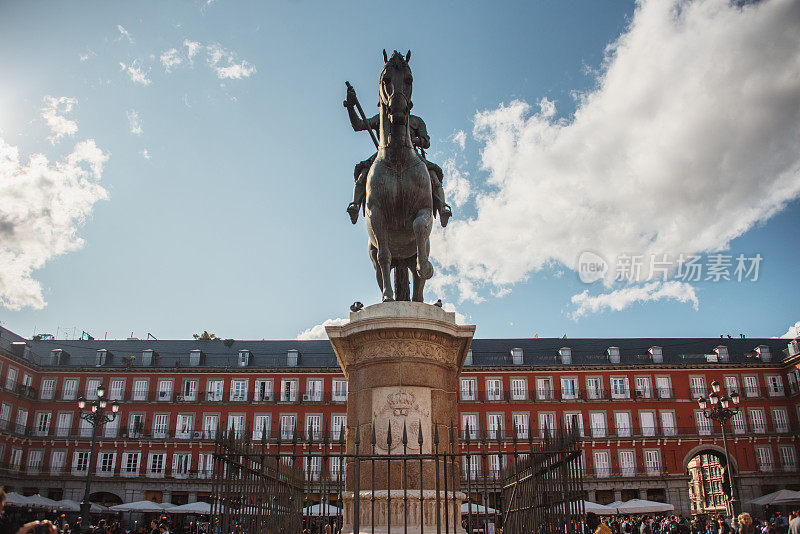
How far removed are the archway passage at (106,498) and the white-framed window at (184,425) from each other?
5.60 meters

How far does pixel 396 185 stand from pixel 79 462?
47.1 m

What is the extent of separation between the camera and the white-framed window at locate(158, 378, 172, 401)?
156 feet

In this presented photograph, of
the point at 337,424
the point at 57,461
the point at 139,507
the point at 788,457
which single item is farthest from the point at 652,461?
the point at 57,461

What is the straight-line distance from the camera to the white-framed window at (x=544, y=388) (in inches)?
1843

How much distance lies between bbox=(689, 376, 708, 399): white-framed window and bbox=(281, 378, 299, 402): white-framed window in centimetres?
2874

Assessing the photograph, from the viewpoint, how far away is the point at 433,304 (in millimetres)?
6859

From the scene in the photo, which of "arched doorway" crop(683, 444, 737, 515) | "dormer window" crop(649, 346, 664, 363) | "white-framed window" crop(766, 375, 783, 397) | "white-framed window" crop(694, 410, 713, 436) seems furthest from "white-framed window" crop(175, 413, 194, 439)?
"arched doorway" crop(683, 444, 737, 515)

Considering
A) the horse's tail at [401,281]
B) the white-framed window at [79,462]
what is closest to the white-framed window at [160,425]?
the white-framed window at [79,462]

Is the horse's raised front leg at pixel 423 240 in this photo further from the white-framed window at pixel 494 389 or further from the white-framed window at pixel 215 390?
the white-framed window at pixel 215 390

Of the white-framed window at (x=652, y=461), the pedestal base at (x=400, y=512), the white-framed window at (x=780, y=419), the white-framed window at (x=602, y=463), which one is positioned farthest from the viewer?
the white-framed window at (x=780, y=419)

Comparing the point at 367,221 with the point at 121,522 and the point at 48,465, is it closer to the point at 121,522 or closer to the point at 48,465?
the point at 121,522

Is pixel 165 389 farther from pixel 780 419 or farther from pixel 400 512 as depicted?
pixel 400 512

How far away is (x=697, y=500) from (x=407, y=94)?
76.1 metres

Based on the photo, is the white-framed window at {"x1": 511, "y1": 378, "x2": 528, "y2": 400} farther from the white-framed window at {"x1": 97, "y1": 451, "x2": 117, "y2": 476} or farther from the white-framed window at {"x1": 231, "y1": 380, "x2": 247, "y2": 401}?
the white-framed window at {"x1": 97, "y1": 451, "x2": 117, "y2": 476}
